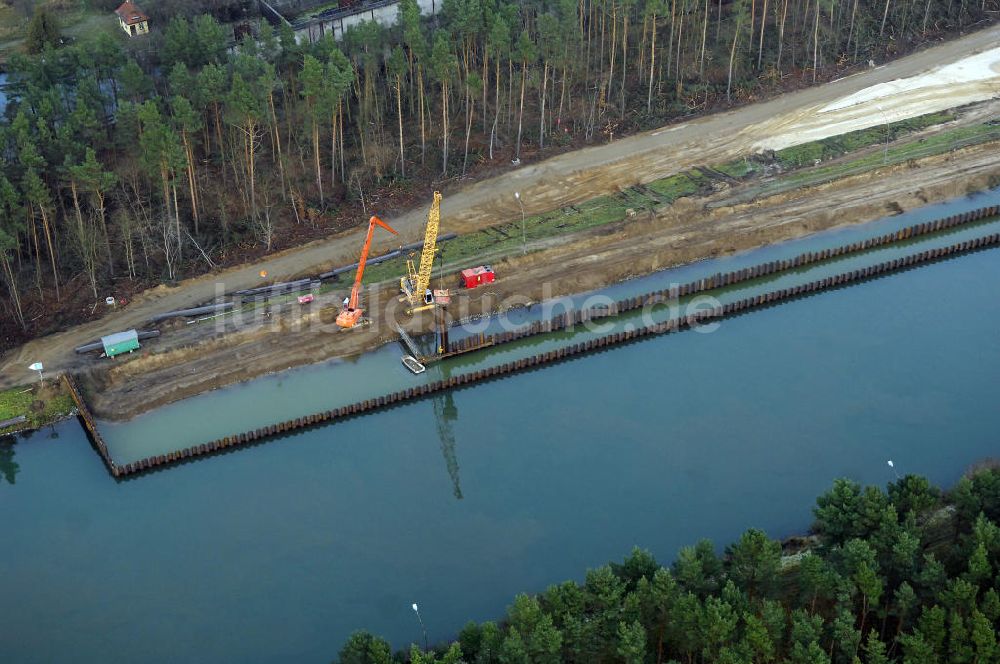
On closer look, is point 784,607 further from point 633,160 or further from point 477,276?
point 633,160

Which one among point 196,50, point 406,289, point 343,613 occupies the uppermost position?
point 196,50

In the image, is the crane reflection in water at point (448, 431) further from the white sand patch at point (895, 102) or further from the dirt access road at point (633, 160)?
the white sand patch at point (895, 102)

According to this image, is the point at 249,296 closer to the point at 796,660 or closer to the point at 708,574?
the point at 708,574

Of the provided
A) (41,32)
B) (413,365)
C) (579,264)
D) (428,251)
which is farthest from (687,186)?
(41,32)

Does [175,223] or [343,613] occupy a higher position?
[175,223]

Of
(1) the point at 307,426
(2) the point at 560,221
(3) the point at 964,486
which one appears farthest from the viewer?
(2) the point at 560,221

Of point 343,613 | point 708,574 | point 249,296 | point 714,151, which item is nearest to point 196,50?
point 249,296

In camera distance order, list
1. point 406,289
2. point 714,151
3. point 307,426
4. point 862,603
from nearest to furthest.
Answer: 1. point 862,603
2. point 307,426
3. point 406,289
4. point 714,151

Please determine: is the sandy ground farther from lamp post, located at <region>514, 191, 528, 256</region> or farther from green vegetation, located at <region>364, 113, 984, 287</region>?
green vegetation, located at <region>364, 113, 984, 287</region>
